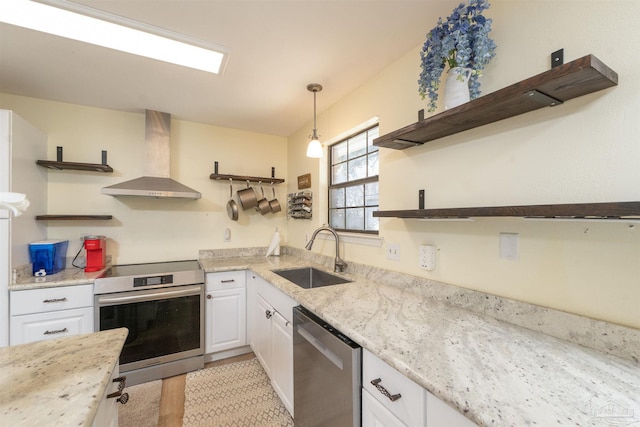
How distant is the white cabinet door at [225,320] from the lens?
2.37 m

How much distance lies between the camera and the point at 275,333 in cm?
184

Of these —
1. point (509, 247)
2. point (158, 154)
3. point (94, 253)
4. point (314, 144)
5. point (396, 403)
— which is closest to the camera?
point (396, 403)

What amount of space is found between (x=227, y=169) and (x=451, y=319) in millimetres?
2682

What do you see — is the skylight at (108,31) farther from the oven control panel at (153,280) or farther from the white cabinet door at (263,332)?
the white cabinet door at (263,332)

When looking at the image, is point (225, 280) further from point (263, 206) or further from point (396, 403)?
point (396, 403)

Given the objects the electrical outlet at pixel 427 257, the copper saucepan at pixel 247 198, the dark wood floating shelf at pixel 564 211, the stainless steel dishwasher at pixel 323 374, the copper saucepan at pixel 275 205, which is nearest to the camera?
the dark wood floating shelf at pixel 564 211

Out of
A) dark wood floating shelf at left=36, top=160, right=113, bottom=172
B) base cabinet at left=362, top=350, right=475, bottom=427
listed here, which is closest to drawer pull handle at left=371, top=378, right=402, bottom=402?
base cabinet at left=362, top=350, right=475, bottom=427

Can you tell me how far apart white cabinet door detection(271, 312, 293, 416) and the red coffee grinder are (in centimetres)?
166

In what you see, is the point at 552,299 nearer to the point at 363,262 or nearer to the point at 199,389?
the point at 363,262

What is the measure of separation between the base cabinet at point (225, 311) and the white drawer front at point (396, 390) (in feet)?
5.66

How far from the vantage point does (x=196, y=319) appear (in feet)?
7.52

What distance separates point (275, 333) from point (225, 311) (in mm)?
812

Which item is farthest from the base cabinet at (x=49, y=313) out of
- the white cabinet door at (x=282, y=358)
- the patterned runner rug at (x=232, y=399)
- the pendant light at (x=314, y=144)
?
the pendant light at (x=314, y=144)

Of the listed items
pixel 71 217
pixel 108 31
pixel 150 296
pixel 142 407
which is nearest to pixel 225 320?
pixel 150 296
